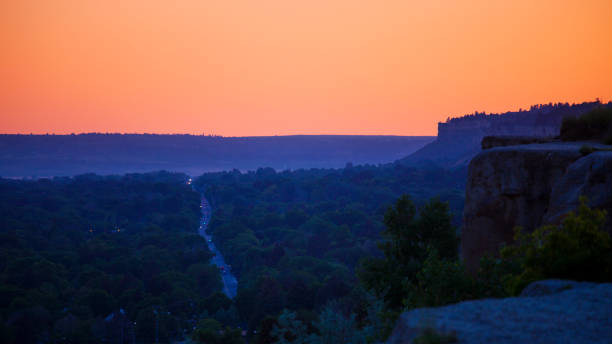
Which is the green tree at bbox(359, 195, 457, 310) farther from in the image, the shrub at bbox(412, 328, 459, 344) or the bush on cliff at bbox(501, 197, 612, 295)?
the shrub at bbox(412, 328, 459, 344)

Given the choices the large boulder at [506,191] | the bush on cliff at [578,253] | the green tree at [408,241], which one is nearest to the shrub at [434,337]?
the bush on cliff at [578,253]

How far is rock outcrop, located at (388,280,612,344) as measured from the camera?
5.50 m

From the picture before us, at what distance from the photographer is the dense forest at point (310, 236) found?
1470 inches

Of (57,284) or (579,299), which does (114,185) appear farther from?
(579,299)

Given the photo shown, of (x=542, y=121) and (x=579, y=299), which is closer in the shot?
(x=579, y=299)

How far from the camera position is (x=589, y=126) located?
16.0 metres

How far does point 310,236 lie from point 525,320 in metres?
73.9

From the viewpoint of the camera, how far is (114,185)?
523ft

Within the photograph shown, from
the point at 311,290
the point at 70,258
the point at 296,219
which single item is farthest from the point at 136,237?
the point at 311,290

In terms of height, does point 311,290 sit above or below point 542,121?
below

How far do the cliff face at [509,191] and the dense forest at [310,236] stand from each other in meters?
3.24

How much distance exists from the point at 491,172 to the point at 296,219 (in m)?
83.9

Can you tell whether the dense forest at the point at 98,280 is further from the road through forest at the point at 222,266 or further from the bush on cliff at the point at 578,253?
the bush on cliff at the point at 578,253

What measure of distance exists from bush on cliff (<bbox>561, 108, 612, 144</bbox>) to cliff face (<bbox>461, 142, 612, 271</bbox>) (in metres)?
3.05
